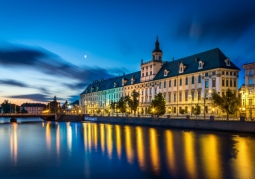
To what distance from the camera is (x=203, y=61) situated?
83.6 m

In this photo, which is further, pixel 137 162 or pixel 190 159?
pixel 190 159

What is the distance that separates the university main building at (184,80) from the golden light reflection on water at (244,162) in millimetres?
29890

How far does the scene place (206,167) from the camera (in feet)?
80.0

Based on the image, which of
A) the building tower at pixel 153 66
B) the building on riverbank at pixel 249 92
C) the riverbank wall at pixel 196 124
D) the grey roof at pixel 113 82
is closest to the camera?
the riverbank wall at pixel 196 124

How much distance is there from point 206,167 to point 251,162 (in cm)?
540

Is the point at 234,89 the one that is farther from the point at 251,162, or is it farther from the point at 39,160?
the point at 39,160

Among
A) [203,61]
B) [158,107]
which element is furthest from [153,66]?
[158,107]

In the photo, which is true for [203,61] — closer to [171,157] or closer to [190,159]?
[171,157]

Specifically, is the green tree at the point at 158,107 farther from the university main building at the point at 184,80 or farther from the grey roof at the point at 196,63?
the grey roof at the point at 196,63

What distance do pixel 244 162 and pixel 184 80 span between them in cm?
6265

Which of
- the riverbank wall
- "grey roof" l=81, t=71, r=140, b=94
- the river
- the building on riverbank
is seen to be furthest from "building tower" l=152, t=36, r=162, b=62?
the river

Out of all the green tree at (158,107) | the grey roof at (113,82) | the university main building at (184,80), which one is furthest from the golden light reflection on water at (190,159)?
the grey roof at (113,82)

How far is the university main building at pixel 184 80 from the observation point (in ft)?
250

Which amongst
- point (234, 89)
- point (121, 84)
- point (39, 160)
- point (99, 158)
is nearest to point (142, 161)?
point (99, 158)
